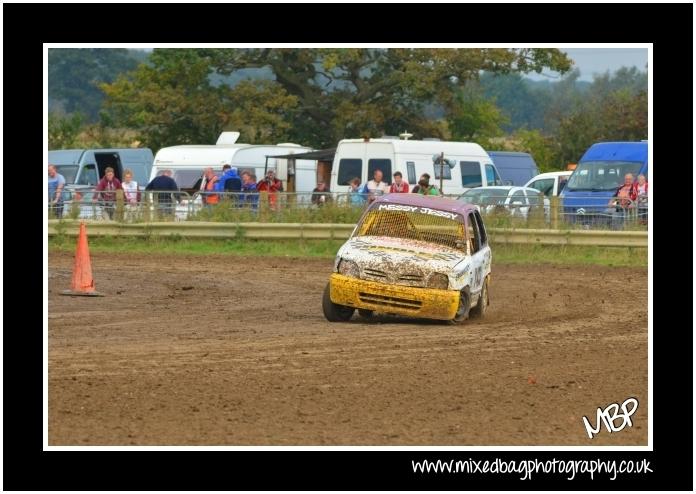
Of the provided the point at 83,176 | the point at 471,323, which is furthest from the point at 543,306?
the point at 83,176

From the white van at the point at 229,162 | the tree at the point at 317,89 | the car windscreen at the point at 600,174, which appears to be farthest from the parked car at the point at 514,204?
the tree at the point at 317,89

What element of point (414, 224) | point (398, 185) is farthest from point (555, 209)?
point (414, 224)

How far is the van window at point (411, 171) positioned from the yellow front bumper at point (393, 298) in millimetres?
16364

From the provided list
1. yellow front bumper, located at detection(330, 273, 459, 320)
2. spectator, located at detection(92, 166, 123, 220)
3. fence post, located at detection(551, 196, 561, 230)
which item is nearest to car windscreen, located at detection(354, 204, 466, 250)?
yellow front bumper, located at detection(330, 273, 459, 320)

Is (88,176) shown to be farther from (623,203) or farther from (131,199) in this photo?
(623,203)

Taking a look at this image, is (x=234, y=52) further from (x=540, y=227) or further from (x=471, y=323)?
(x=471, y=323)

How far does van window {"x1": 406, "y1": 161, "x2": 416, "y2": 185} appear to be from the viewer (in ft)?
104

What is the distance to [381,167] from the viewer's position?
31.5 m

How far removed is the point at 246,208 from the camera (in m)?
27.4

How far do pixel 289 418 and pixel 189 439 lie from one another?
1026 mm

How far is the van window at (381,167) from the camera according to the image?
31.4 m

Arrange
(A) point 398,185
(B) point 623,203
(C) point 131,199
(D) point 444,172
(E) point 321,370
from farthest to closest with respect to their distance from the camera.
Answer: (D) point 444,172, (C) point 131,199, (A) point 398,185, (B) point 623,203, (E) point 321,370

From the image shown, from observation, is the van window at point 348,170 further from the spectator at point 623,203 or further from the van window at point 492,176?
the spectator at point 623,203

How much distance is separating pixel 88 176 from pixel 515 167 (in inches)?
568
